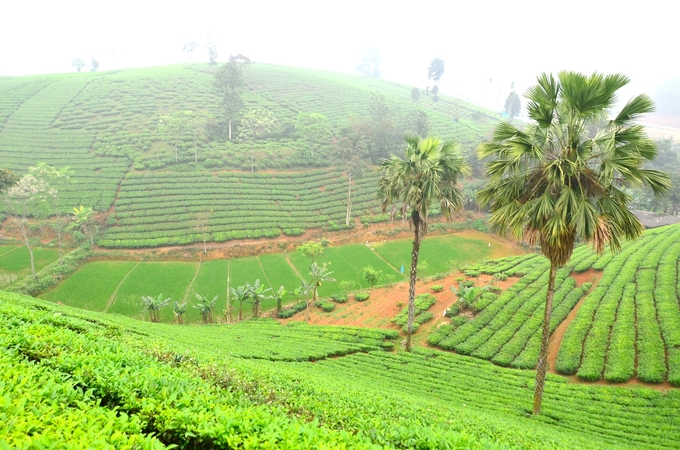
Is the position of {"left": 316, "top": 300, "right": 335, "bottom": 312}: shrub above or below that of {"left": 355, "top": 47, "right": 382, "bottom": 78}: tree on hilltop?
below

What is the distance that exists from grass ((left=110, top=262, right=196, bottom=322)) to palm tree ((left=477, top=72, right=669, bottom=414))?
84.4 ft

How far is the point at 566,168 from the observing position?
9469 millimetres

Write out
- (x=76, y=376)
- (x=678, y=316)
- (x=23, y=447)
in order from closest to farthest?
1. (x=23, y=447)
2. (x=76, y=376)
3. (x=678, y=316)

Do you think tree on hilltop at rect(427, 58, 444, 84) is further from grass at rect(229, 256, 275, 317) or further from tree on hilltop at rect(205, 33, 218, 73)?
grass at rect(229, 256, 275, 317)

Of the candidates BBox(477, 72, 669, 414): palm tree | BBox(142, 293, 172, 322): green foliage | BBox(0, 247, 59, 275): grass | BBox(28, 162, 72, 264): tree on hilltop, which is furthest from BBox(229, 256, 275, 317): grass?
BBox(477, 72, 669, 414): palm tree

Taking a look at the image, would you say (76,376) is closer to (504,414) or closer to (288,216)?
(504,414)

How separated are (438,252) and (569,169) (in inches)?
1242

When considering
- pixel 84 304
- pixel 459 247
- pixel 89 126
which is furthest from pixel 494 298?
pixel 89 126

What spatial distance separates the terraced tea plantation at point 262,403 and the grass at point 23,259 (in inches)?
1105

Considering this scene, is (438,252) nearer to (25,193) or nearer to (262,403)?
(262,403)

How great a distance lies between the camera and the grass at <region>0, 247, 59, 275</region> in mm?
31391

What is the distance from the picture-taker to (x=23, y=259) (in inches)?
1294

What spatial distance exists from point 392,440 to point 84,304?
31.0 meters

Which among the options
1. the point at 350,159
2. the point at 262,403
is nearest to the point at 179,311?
the point at 262,403
